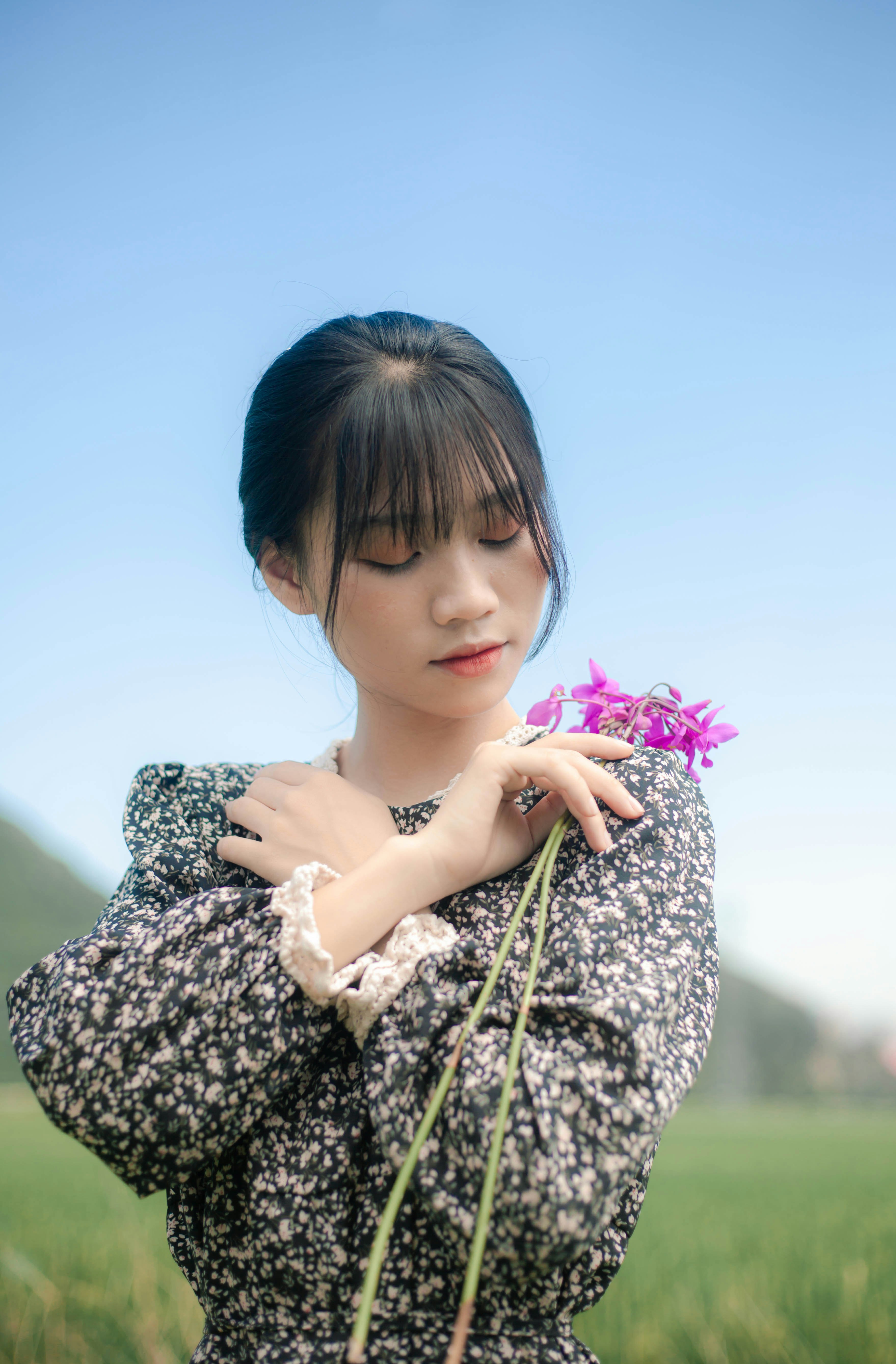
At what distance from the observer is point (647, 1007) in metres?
1.03

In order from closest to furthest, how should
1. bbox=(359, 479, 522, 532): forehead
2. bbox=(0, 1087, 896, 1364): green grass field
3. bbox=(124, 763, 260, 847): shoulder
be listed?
1. bbox=(359, 479, 522, 532): forehead
2. bbox=(124, 763, 260, 847): shoulder
3. bbox=(0, 1087, 896, 1364): green grass field

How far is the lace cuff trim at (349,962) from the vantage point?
3.60 feet

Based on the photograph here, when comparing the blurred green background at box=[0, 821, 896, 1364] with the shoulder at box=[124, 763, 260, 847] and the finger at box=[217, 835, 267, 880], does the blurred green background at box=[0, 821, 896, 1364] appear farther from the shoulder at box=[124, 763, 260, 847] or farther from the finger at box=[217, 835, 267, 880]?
the finger at box=[217, 835, 267, 880]

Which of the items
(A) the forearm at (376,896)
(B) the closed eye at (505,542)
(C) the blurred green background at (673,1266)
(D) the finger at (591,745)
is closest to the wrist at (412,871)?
(A) the forearm at (376,896)

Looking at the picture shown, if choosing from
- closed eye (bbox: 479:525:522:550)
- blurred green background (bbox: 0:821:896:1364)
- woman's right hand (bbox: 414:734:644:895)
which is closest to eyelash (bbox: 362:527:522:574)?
closed eye (bbox: 479:525:522:550)

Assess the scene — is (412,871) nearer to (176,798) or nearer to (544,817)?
(544,817)

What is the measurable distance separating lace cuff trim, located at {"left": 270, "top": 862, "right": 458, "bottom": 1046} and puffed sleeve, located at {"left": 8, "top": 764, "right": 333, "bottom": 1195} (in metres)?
0.02

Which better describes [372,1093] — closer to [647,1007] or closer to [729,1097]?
[647,1007]

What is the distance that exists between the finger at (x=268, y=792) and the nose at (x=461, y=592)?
0.38 metres

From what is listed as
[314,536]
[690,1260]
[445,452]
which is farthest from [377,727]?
[690,1260]

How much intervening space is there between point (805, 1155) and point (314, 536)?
568cm

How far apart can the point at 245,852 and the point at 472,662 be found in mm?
464

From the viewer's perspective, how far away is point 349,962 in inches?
44.9

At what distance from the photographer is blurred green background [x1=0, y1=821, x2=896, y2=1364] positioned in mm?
2510
